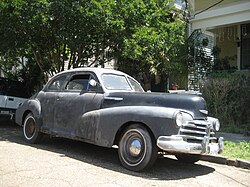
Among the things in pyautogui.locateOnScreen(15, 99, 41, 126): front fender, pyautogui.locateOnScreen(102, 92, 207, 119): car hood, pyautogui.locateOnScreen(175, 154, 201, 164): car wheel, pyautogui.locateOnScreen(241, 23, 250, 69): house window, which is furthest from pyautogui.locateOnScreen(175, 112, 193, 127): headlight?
pyautogui.locateOnScreen(241, 23, 250, 69): house window

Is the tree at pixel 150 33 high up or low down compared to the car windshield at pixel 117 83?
up

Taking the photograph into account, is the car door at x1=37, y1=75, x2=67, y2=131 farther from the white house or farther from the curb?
the white house

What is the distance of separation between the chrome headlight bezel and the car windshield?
6.37 feet

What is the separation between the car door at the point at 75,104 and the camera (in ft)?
23.1

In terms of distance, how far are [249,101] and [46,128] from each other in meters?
6.37

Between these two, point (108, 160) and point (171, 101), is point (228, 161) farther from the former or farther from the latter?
point (108, 160)

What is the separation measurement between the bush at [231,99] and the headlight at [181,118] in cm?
511

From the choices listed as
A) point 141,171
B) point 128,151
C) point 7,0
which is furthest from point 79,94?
point 7,0

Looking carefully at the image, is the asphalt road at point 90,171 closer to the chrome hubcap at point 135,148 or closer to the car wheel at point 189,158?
the car wheel at point 189,158

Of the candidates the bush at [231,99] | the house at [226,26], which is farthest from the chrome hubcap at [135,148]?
the house at [226,26]

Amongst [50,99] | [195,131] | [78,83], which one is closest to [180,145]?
[195,131]

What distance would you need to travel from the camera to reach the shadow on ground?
19.8 ft

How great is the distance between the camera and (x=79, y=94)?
24.5 ft

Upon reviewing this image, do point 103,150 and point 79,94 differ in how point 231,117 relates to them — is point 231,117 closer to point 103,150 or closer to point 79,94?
point 103,150
